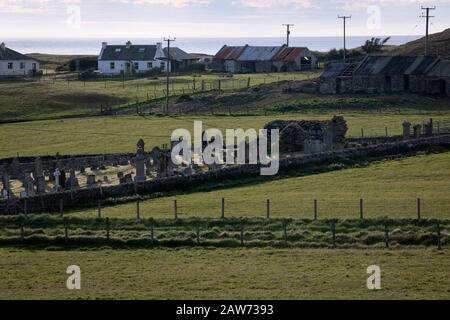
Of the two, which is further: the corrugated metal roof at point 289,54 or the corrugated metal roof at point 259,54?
the corrugated metal roof at point 259,54

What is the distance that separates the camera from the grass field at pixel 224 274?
28141 millimetres

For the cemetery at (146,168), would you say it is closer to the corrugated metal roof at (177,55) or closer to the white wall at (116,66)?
the corrugated metal roof at (177,55)

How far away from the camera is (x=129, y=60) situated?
13362 centimetres

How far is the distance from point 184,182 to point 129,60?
8750 centimetres

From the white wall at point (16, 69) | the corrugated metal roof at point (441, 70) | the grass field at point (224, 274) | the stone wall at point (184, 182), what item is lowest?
the grass field at point (224, 274)

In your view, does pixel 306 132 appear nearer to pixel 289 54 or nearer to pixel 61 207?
pixel 61 207

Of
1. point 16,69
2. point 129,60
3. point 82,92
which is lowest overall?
point 82,92

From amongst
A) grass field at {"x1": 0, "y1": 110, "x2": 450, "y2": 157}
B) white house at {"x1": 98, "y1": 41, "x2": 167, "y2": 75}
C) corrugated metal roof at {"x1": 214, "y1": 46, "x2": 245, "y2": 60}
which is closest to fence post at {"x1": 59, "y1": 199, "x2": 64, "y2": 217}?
grass field at {"x1": 0, "y1": 110, "x2": 450, "y2": 157}

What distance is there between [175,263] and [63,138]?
41.7 metres

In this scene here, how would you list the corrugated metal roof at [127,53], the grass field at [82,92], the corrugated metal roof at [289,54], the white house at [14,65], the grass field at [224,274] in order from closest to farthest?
1. the grass field at [224,274]
2. the grass field at [82,92]
3. the white house at [14,65]
4. the corrugated metal roof at [289,54]
5. the corrugated metal roof at [127,53]

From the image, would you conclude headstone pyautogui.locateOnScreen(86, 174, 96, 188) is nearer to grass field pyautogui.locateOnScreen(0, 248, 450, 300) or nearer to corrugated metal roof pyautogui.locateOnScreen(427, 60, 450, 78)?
grass field pyautogui.locateOnScreen(0, 248, 450, 300)

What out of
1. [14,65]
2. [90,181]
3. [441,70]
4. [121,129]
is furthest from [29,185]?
[14,65]

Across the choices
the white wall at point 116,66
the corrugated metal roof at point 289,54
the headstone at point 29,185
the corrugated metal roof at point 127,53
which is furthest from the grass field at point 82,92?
the headstone at point 29,185

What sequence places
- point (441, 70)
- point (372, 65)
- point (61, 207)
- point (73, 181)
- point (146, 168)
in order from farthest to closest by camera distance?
point (372, 65), point (441, 70), point (146, 168), point (73, 181), point (61, 207)
